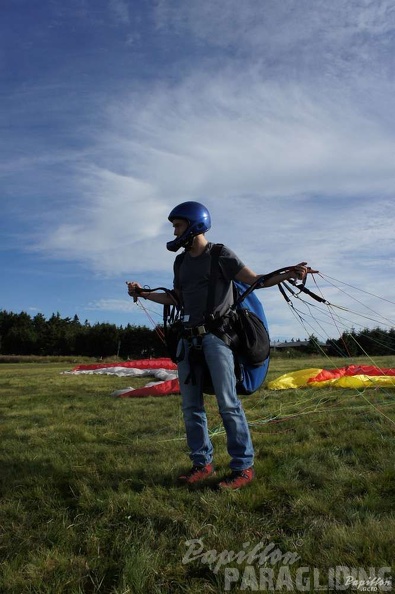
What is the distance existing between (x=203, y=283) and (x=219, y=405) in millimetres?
1085

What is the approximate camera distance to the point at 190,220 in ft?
14.0

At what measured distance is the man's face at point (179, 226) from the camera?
430cm

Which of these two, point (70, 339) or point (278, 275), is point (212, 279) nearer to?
point (278, 275)

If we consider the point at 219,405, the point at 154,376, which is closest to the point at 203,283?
the point at 219,405

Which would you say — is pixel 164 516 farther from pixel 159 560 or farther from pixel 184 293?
pixel 184 293

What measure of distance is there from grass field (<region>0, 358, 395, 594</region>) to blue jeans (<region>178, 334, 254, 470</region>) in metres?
0.27

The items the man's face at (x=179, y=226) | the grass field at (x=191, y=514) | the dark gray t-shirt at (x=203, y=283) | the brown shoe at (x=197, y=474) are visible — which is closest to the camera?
the grass field at (x=191, y=514)

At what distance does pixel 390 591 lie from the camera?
88.0 inches

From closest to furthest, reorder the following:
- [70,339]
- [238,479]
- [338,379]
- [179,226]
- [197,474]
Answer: [238,479] → [197,474] → [179,226] → [338,379] → [70,339]

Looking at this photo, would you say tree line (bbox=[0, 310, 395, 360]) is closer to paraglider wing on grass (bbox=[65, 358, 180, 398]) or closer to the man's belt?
paraglider wing on grass (bbox=[65, 358, 180, 398])

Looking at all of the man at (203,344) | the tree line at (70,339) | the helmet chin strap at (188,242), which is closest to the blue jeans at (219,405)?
the man at (203,344)

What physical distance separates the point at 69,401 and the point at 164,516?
7.17 metres

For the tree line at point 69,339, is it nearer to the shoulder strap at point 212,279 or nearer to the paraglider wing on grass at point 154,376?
the paraglider wing on grass at point 154,376

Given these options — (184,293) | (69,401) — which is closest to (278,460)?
(184,293)
